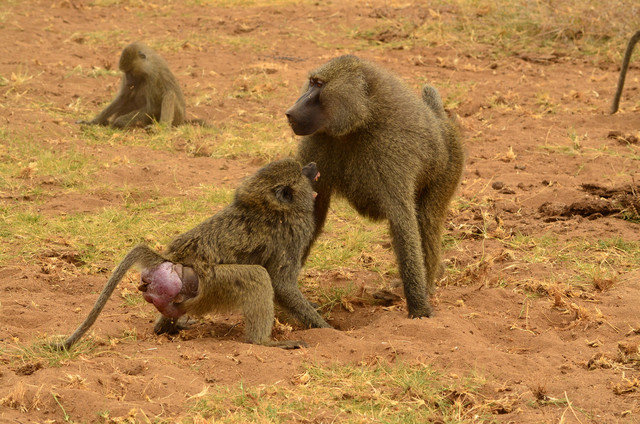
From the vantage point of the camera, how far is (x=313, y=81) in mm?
4539

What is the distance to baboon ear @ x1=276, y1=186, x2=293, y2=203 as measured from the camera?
434 centimetres

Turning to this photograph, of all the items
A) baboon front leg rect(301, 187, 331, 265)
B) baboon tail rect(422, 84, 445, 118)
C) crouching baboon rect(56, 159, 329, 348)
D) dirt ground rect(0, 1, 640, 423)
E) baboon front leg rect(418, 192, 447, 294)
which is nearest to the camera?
dirt ground rect(0, 1, 640, 423)

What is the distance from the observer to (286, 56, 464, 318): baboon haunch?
448 centimetres

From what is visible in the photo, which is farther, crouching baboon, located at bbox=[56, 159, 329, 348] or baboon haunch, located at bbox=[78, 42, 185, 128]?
baboon haunch, located at bbox=[78, 42, 185, 128]

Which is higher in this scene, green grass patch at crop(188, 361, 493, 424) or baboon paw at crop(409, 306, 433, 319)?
green grass patch at crop(188, 361, 493, 424)

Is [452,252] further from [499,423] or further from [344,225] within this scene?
[499,423]

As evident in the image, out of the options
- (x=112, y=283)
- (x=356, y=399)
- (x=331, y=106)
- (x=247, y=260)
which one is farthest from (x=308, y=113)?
(x=356, y=399)

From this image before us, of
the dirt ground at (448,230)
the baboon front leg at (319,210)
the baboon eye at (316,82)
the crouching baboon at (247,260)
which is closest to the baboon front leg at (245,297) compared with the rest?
the crouching baboon at (247,260)

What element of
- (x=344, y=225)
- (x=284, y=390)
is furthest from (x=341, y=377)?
(x=344, y=225)

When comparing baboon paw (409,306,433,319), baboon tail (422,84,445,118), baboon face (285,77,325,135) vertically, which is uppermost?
baboon face (285,77,325,135)

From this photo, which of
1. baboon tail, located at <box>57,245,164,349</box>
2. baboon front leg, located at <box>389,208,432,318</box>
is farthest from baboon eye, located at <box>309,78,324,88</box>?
baboon tail, located at <box>57,245,164,349</box>

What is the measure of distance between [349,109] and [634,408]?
2131 mm

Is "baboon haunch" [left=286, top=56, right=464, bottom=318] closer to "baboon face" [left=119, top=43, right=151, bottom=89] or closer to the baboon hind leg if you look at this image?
the baboon hind leg

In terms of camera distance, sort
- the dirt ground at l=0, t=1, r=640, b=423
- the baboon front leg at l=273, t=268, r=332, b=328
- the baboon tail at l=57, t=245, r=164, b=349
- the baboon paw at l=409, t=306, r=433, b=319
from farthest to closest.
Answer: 1. the baboon paw at l=409, t=306, r=433, b=319
2. the baboon front leg at l=273, t=268, r=332, b=328
3. the baboon tail at l=57, t=245, r=164, b=349
4. the dirt ground at l=0, t=1, r=640, b=423
